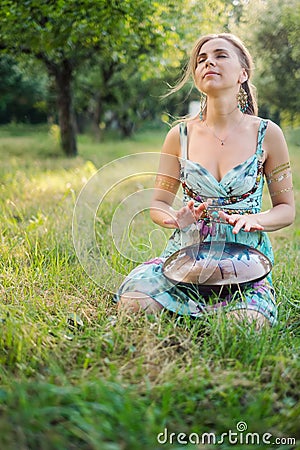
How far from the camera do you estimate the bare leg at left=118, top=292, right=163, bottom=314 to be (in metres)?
2.14

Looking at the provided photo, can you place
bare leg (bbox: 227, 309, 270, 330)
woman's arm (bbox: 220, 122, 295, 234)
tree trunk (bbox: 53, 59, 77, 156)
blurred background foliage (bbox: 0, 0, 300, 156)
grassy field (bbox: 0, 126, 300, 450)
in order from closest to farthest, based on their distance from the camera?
grassy field (bbox: 0, 126, 300, 450), bare leg (bbox: 227, 309, 270, 330), woman's arm (bbox: 220, 122, 295, 234), blurred background foliage (bbox: 0, 0, 300, 156), tree trunk (bbox: 53, 59, 77, 156)

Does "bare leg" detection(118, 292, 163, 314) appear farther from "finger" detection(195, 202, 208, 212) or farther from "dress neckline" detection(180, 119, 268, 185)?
"dress neckline" detection(180, 119, 268, 185)

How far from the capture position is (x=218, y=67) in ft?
7.51

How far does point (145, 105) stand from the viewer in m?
16.3

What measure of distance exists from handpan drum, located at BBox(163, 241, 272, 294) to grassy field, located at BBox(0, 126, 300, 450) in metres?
0.17

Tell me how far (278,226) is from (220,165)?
0.36 metres

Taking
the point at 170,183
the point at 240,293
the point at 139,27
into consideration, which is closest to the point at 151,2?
the point at 139,27

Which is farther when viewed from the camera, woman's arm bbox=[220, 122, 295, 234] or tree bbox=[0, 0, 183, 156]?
tree bbox=[0, 0, 183, 156]

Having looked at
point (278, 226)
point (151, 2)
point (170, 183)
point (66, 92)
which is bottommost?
point (278, 226)

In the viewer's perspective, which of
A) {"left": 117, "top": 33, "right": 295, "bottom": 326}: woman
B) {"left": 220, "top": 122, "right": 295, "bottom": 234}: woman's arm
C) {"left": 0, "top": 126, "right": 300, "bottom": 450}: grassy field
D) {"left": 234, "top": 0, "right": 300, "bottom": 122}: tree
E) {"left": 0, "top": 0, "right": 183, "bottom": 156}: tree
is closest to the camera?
{"left": 0, "top": 126, "right": 300, "bottom": 450}: grassy field

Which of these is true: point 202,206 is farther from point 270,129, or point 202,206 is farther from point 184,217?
point 270,129

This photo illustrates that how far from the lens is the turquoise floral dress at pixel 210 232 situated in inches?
84.8

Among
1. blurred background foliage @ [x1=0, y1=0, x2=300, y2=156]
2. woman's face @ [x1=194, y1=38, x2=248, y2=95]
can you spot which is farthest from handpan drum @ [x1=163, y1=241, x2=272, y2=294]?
blurred background foliage @ [x1=0, y1=0, x2=300, y2=156]

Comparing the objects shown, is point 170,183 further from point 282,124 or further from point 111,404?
point 282,124
